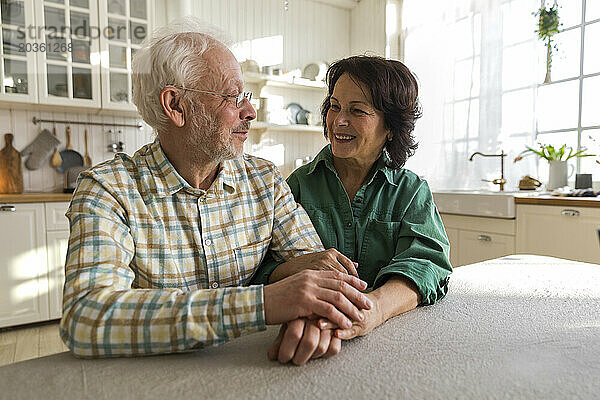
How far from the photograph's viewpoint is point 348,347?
85cm

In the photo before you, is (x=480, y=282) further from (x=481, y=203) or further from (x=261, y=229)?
(x=481, y=203)

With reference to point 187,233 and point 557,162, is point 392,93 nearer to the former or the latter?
point 187,233

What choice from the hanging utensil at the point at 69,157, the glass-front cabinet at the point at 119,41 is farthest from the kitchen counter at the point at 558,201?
the hanging utensil at the point at 69,157

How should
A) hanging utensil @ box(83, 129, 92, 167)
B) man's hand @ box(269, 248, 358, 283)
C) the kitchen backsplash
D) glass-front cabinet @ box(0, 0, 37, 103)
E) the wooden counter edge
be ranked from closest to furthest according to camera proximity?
man's hand @ box(269, 248, 358, 283), the wooden counter edge, glass-front cabinet @ box(0, 0, 37, 103), the kitchen backsplash, hanging utensil @ box(83, 129, 92, 167)

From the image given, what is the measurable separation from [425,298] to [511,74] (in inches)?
130

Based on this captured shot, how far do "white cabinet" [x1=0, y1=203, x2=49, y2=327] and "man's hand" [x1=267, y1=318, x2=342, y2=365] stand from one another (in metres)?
2.96

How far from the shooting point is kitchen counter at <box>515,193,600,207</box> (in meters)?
2.63

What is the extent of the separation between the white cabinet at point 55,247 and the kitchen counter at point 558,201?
3.10 metres

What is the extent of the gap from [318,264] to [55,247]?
2795 millimetres

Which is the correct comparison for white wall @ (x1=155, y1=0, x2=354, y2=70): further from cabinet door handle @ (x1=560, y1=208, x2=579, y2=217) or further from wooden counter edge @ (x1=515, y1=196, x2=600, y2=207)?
cabinet door handle @ (x1=560, y1=208, x2=579, y2=217)

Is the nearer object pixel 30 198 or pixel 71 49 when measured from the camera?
pixel 30 198

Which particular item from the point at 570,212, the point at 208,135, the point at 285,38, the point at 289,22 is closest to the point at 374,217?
the point at 208,135

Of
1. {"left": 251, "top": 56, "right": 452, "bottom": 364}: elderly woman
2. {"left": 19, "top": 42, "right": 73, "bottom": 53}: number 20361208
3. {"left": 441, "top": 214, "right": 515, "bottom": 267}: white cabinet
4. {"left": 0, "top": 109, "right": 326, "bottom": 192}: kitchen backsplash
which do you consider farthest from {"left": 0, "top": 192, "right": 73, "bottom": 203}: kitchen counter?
{"left": 441, "top": 214, "right": 515, "bottom": 267}: white cabinet

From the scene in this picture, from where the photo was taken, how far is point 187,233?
1131 millimetres
